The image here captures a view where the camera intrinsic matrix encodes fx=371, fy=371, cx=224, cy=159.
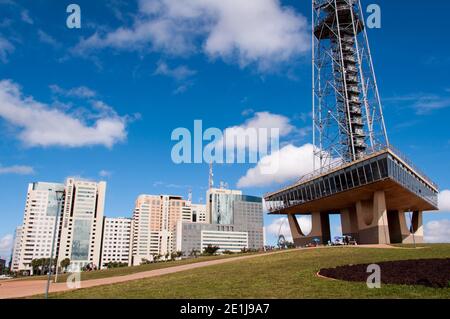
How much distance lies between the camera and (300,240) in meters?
86.6

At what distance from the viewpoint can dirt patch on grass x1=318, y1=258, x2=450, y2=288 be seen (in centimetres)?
1719

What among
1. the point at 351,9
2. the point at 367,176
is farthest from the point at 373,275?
the point at 351,9

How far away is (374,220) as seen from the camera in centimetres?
6500

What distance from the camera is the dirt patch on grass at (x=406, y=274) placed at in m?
17.2

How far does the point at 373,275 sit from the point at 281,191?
63994mm

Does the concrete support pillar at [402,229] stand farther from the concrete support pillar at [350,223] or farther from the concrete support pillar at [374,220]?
the concrete support pillar at [374,220]

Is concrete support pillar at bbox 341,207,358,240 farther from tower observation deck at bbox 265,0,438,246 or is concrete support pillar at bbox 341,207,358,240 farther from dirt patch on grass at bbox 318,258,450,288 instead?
dirt patch on grass at bbox 318,258,450,288

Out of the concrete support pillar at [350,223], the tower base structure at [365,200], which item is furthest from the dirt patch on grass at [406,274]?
the concrete support pillar at [350,223]

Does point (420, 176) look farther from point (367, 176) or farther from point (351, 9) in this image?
point (351, 9)

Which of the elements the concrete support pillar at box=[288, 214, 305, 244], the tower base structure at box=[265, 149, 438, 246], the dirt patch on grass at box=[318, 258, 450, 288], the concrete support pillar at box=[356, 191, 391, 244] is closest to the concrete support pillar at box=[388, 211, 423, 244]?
the tower base structure at box=[265, 149, 438, 246]

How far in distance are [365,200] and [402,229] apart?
1295cm

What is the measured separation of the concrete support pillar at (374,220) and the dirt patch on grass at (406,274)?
42.0m

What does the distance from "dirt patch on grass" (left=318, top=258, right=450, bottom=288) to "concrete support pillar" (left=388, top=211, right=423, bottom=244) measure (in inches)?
2288

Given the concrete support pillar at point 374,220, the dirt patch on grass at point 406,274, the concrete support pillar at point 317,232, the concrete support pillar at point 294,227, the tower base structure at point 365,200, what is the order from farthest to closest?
the concrete support pillar at point 294,227
the concrete support pillar at point 317,232
the concrete support pillar at point 374,220
the tower base structure at point 365,200
the dirt patch on grass at point 406,274
